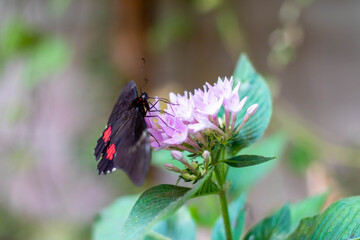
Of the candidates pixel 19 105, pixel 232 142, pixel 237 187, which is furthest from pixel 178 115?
pixel 19 105

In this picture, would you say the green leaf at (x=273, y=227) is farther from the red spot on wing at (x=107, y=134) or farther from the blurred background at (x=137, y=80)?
the blurred background at (x=137, y=80)

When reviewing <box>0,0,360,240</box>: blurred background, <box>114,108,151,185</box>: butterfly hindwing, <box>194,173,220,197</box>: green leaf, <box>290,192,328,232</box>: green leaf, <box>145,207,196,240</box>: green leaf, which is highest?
<box>0,0,360,240</box>: blurred background

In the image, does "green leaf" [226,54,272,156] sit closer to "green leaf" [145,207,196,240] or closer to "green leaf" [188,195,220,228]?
"green leaf" [145,207,196,240]

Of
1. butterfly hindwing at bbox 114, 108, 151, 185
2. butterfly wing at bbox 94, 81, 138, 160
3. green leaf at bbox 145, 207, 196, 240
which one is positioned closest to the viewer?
butterfly hindwing at bbox 114, 108, 151, 185

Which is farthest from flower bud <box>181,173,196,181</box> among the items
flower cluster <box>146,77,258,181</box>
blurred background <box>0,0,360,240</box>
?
blurred background <box>0,0,360,240</box>

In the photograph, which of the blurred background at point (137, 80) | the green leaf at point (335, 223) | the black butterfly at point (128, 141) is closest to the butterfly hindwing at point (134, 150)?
the black butterfly at point (128, 141)
